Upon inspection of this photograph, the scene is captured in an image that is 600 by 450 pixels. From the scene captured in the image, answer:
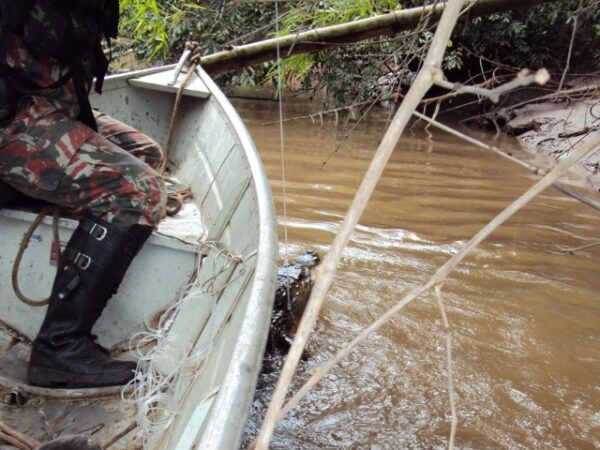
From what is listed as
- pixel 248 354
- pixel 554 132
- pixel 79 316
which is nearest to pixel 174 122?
pixel 79 316

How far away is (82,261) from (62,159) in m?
0.34

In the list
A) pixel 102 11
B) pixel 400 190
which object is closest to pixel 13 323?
pixel 102 11

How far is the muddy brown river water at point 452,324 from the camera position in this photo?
8.19 feet

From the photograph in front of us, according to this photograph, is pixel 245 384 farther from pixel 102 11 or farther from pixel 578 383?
pixel 578 383

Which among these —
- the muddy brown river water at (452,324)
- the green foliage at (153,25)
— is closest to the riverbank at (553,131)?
the muddy brown river water at (452,324)

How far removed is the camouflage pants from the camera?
78.5 inches

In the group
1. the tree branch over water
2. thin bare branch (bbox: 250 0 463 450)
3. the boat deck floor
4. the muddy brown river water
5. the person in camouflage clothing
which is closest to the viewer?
thin bare branch (bbox: 250 0 463 450)

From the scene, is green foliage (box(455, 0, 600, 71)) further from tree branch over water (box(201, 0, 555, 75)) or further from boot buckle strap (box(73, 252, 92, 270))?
boot buckle strap (box(73, 252, 92, 270))

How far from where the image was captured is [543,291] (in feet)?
12.4

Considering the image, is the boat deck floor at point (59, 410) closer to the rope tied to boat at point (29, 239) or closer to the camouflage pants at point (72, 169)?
the rope tied to boat at point (29, 239)

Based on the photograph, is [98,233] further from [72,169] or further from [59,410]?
[59,410]

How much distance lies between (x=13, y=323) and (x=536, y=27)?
9590 millimetres

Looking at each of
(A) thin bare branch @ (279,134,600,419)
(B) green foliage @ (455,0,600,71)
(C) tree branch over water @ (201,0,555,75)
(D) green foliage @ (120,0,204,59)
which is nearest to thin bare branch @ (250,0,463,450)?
(A) thin bare branch @ (279,134,600,419)

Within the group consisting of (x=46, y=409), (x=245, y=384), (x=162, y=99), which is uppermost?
(x=162, y=99)
